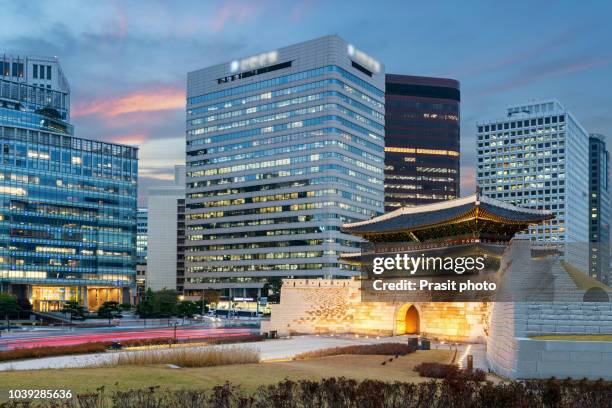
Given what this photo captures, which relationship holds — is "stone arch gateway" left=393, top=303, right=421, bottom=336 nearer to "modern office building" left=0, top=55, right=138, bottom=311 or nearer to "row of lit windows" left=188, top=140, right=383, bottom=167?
"row of lit windows" left=188, top=140, right=383, bottom=167

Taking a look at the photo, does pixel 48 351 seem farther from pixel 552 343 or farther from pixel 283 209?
pixel 283 209

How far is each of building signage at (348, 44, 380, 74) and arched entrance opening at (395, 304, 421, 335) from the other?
331 ft

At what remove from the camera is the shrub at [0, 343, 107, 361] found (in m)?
43.4

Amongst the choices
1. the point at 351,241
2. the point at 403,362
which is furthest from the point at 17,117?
the point at 403,362

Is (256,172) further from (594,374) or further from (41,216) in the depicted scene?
(594,374)

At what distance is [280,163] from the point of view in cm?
16412

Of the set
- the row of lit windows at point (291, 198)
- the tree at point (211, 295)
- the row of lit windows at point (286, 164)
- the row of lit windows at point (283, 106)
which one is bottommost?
the tree at point (211, 295)

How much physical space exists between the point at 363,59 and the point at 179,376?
5792 inches

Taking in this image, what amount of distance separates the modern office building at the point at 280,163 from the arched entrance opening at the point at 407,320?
81626 millimetres

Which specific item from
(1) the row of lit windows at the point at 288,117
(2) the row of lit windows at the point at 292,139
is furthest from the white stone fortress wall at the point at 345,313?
(1) the row of lit windows at the point at 288,117

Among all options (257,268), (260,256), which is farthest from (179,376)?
(257,268)

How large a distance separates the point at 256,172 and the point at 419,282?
10415 centimetres

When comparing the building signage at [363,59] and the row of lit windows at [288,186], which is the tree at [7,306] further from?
the building signage at [363,59]

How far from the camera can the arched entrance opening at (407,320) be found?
68438 millimetres
